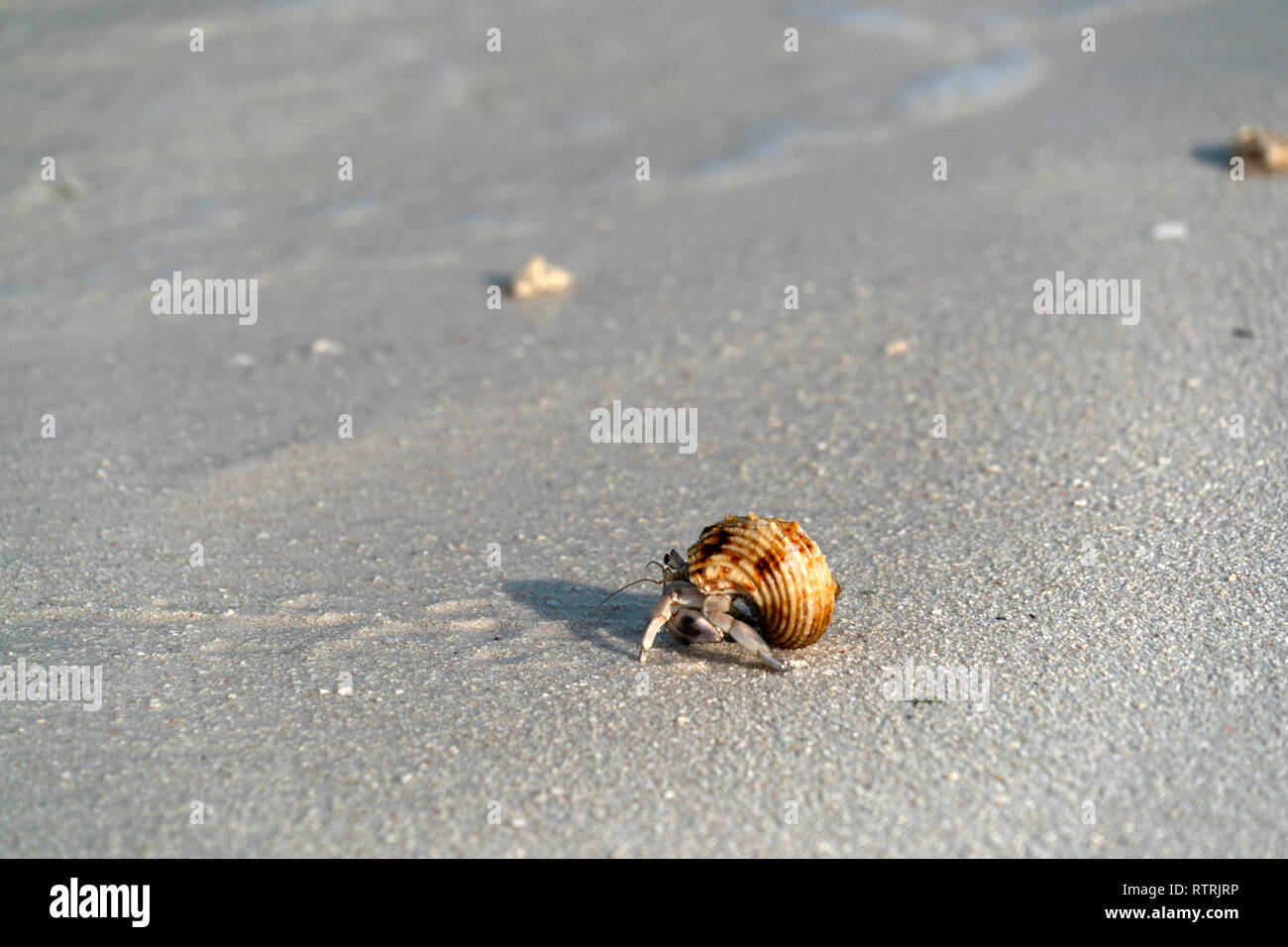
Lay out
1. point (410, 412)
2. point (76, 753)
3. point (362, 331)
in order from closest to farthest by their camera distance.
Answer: point (76, 753), point (410, 412), point (362, 331)

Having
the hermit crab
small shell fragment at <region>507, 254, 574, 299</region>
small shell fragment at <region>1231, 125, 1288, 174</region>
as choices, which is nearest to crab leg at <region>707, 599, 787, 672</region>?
the hermit crab

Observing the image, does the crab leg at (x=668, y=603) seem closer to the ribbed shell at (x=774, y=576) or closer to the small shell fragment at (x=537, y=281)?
the ribbed shell at (x=774, y=576)

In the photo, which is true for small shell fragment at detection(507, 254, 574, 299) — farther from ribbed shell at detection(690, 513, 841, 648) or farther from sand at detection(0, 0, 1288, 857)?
ribbed shell at detection(690, 513, 841, 648)

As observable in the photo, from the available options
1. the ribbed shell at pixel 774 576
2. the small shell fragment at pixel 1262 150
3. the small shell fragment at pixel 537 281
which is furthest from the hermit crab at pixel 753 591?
the small shell fragment at pixel 1262 150

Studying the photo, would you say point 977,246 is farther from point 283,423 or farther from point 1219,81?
point 283,423

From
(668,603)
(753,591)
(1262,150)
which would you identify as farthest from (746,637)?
(1262,150)

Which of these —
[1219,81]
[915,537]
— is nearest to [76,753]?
[915,537]
